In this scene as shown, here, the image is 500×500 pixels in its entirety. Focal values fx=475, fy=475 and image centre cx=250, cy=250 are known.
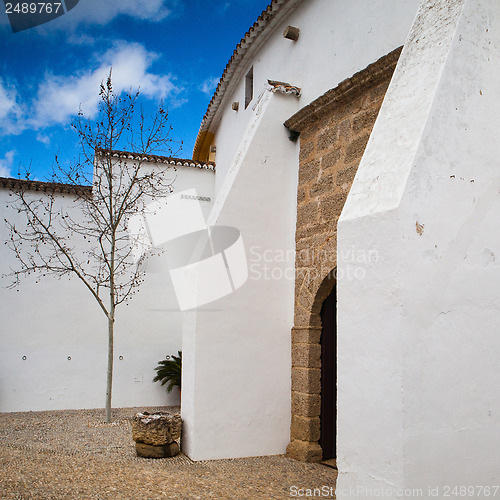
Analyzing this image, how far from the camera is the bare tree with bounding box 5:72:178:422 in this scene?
8469 millimetres

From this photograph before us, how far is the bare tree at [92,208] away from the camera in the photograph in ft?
27.8

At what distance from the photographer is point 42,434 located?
659 cm

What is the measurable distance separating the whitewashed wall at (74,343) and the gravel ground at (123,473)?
2.23 metres

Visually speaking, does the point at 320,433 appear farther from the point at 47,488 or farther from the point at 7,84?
the point at 7,84

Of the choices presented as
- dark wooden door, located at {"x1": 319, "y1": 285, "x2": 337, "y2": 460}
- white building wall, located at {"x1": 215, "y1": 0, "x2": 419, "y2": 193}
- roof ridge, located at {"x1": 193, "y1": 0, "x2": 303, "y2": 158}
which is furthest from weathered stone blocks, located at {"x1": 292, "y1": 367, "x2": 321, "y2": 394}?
roof ridge, located at {"x1": 193, "y1": 0, "x2": 303, "y2": 158}

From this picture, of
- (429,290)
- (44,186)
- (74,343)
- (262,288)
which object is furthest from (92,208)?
(429,290)

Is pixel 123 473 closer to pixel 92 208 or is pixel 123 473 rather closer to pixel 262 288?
pixel 262 288

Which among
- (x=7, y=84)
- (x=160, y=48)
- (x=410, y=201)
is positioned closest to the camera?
(x=410, y=201)

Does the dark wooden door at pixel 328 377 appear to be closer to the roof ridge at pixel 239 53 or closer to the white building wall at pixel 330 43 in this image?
the white building wall at pixel 330 43

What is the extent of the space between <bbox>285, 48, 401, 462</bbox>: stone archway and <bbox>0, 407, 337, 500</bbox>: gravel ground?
2.00 feet

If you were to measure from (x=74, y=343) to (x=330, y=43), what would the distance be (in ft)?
22.5

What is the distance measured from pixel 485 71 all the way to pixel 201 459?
461cm

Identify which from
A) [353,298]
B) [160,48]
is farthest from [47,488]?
[160,48]

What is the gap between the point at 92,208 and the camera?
9164 mm
